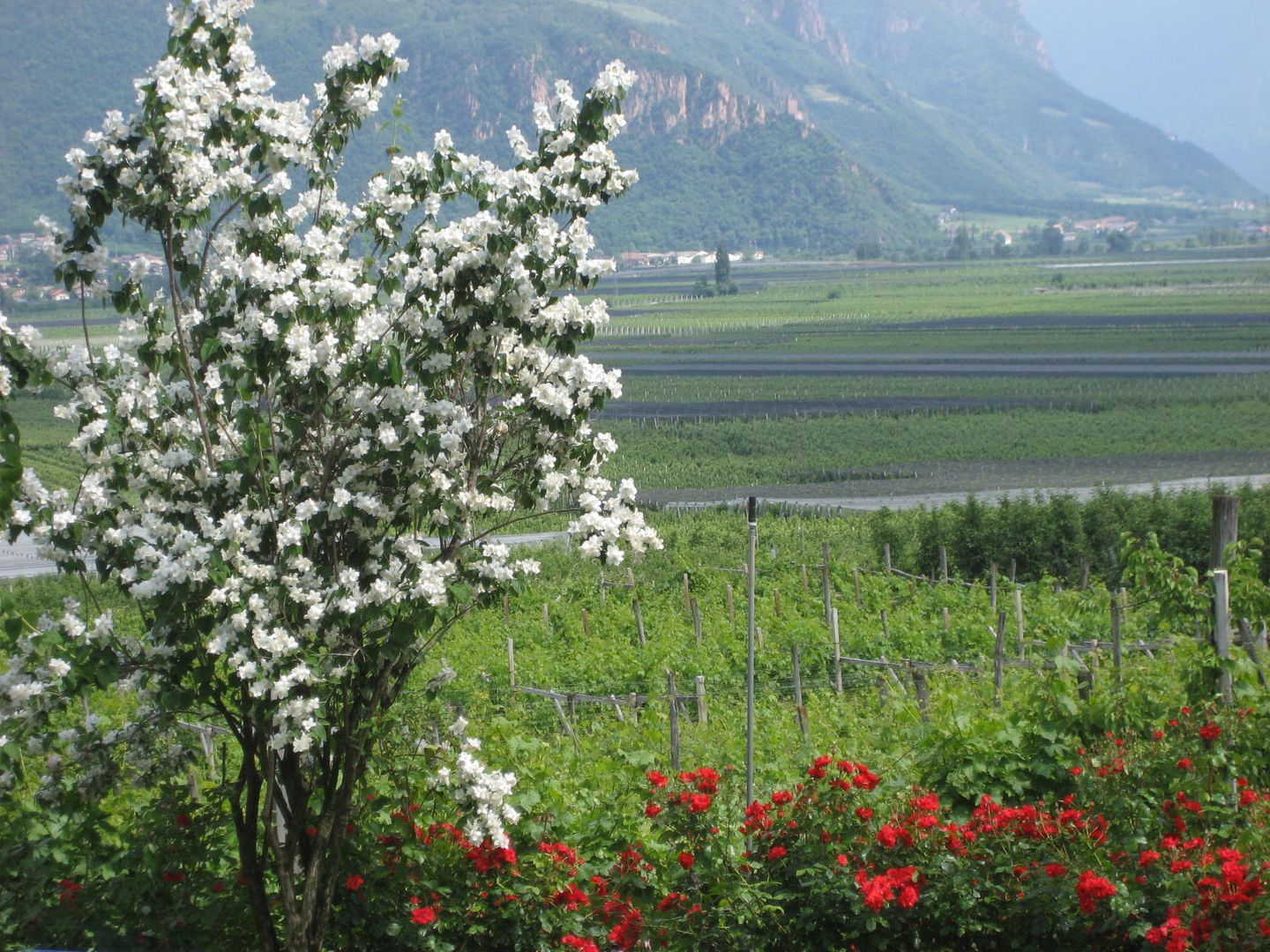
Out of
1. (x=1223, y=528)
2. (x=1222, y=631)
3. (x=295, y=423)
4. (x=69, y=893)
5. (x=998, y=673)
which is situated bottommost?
(x=998, y=673)

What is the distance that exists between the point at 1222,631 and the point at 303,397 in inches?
189

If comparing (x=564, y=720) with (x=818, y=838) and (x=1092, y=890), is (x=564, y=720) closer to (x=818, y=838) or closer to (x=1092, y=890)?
(x=818, y=838)

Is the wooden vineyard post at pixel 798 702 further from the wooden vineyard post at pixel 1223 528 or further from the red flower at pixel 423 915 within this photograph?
the red flower at pixel 423 915

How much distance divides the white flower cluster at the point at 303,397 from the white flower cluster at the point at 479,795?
59mm

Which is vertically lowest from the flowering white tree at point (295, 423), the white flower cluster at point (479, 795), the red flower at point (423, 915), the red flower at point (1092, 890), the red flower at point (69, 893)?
the red flower at point (69, 893)

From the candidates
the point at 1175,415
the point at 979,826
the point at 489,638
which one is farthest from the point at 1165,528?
the point at 1175,415

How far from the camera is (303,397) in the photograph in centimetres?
619

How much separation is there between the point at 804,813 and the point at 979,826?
785mm

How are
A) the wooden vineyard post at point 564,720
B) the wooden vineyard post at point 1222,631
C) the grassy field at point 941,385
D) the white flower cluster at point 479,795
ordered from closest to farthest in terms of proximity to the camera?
the white flower cluster at point 479,795, the wooden vineyard post at point 1222,631, the wooden vineyard post at point 564,720, the grassy field at point 941,385

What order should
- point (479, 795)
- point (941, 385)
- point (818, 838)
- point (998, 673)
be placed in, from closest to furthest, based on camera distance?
point (479, 795) → point (818, 838) → point (998, 673) → point (941, 385)

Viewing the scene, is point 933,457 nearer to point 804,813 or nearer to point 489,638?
point 489,638

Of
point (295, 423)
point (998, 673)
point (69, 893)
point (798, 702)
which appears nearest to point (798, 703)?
point (798, 702)

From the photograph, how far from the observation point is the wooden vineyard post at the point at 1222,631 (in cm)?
724

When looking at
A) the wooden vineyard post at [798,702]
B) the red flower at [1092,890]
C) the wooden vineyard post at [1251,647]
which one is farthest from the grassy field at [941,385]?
the red flower at [1092,890]
